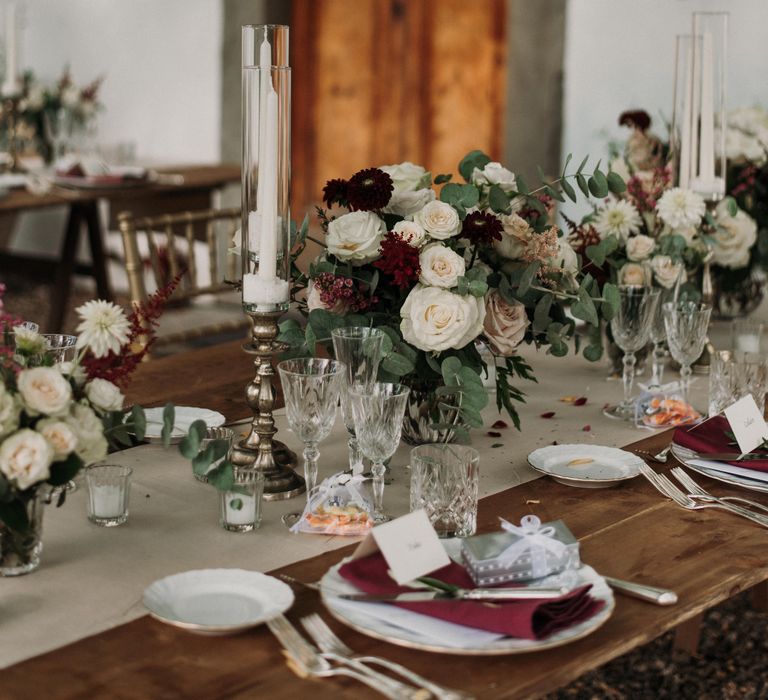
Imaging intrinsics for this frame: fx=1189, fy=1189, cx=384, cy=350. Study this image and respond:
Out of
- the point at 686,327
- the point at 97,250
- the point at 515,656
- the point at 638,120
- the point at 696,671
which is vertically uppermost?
the point at 638,120

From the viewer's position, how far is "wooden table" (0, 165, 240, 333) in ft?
14.7

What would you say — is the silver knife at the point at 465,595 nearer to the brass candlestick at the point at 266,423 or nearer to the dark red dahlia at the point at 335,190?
the brass candlestick at the point at 266,423

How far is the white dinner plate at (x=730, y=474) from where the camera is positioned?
158cm

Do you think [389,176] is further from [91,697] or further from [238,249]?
[91,697]

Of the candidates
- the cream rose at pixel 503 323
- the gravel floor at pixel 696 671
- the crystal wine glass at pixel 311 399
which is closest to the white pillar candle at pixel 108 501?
the crystal wine glass at pixel 311 399

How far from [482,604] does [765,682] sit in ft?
4.82

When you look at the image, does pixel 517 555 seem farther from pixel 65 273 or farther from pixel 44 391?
pixel 65 273

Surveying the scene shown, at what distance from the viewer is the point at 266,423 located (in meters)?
1.53

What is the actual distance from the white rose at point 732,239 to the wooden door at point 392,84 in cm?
318

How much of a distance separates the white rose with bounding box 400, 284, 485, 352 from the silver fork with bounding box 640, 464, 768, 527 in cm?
31

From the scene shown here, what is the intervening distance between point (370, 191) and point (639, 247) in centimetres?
67

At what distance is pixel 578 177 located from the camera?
172 cm

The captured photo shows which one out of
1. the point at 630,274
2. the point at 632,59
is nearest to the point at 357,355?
the point at 630,274

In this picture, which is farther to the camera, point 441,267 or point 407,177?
point 407,177
